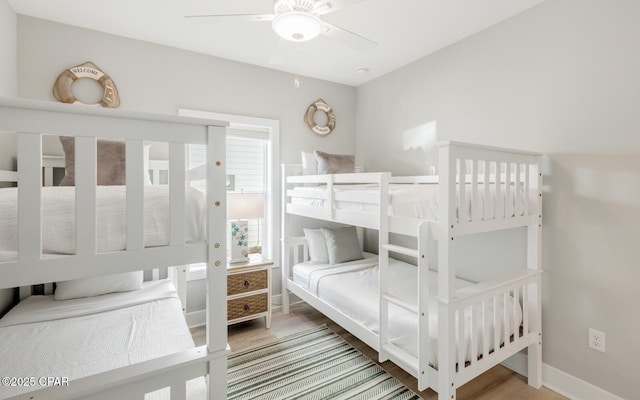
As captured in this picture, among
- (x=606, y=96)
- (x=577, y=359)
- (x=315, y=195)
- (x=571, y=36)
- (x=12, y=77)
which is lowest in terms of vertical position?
(x=577, y=359)

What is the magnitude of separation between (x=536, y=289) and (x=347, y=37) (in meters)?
2.01

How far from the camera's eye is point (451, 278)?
156 cm

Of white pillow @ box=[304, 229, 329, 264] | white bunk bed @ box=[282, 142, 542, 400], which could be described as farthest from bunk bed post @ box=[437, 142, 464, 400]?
white pillow @ box=[304, 229, 329, 264]

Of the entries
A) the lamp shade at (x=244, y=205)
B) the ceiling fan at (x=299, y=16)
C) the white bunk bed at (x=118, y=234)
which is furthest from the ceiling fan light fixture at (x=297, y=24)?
the lamp shade at (x=244, y=205)

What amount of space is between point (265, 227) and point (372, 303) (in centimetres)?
165

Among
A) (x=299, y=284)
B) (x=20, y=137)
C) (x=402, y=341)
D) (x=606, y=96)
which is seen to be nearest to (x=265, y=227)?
(x=299, y=284)

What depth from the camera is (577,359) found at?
1932 mm

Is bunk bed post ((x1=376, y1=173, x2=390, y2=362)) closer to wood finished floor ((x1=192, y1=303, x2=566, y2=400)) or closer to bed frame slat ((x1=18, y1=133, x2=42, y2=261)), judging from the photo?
wood finished floor ((x1=192, y1=303, x2=566, y2=400))

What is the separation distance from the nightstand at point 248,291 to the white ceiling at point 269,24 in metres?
1.76

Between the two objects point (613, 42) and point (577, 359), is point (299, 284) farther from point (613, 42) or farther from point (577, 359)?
point (613, 42)

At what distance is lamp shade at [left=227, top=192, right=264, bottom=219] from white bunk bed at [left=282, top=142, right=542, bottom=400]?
2.47 feet

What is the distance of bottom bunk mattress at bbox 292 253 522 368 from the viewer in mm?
1769

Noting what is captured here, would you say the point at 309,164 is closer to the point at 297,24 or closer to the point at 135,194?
the point at 297,24

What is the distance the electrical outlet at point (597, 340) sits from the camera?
5.99 ft
